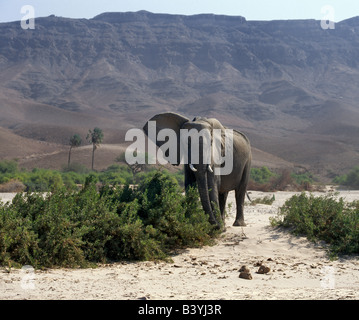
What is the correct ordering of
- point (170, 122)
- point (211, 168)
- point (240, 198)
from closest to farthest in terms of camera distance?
1. point (211, 168)
2. point (170, 122)
3. point (240, 198)

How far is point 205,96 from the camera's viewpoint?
5487 inches

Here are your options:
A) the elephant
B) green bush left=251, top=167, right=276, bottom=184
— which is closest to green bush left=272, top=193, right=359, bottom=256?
the elephant

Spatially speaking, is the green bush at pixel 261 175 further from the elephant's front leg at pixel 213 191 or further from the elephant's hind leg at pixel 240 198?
the elephant's front leg at pixel 213 191

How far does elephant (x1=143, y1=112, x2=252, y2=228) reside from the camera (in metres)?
9.55

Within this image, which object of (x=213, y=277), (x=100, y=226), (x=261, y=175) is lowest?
(x=261, y=175)

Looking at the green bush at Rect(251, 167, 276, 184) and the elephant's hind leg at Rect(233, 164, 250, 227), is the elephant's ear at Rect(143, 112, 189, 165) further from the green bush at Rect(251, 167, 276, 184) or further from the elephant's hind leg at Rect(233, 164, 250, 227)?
the green bush at Rect(251, 167, 276, 184)

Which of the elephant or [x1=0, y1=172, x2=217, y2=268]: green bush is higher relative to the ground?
the elephant

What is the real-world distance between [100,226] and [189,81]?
506 ft

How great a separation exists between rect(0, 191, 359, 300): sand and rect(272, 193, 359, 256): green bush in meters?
0.26

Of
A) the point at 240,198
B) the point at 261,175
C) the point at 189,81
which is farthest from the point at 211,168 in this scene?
the point at 189,81

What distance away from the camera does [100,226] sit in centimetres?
816

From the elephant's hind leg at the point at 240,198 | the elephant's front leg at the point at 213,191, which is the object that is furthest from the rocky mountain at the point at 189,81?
the elephant's front leg at the point at 213,191

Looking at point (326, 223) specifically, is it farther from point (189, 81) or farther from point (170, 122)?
point (189, 81)

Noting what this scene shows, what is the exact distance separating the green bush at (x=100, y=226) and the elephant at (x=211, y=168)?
0.90ft
